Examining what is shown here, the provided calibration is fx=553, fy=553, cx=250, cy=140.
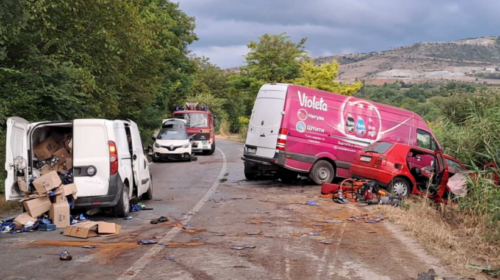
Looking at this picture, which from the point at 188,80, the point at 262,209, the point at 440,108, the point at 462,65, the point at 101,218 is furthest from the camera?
the point at 462,65

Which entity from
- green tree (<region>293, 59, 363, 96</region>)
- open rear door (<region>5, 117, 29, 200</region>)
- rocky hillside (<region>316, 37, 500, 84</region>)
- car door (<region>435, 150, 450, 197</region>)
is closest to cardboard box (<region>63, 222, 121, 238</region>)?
open rear door (<region>5, 117, 29, 200</region>)

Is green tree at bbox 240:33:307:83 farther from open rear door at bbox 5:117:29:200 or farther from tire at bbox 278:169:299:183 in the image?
open rear door at bbox 5:117:29:200

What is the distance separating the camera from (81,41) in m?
16.2

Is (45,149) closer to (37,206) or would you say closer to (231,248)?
(37,206)

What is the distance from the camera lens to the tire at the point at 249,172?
17.4m

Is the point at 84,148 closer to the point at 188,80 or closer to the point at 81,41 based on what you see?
the point at 81,41

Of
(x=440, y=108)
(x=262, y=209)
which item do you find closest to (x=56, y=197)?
(x=262, y=209)

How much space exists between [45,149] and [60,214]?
2195 millimetres

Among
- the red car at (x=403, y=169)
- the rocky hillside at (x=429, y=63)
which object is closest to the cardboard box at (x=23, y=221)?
the red car at (x=403, y=169)

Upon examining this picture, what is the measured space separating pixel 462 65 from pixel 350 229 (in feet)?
413

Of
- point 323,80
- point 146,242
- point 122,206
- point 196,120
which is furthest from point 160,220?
point 323,80

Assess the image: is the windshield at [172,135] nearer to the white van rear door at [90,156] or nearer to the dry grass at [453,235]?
the dry grass at [453,235]

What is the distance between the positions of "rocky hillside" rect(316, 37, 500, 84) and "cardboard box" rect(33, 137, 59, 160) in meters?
102

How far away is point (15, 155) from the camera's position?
9.43 m
